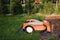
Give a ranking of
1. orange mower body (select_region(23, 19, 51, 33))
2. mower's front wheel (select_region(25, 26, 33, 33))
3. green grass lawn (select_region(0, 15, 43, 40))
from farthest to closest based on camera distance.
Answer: orange mower body (select_region(23, 19, 51, 33)), mower's front wheel (select_region(25, 26, 33, 33)), green grass lawn (select_region(0, 15, 43, 40))

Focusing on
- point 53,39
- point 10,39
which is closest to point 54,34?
point 53,39

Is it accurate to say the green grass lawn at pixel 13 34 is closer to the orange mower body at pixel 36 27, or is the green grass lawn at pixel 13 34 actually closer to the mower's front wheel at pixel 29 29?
the mower's front wheel at pixel 29 29

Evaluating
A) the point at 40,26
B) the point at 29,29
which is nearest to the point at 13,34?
the point at 29,29

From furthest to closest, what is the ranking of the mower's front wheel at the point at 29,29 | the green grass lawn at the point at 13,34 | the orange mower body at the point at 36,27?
the orange mower body at the point at 36,27 → the mower's front wheel at the point at 29,29 → the green grass lawn at the point at 13,34

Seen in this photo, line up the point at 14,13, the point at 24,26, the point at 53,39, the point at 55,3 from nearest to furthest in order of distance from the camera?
the point at 53,39 < the point at 24,26 < the point at 14,13 < the point at 55,3

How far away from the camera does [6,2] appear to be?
60.2 ft

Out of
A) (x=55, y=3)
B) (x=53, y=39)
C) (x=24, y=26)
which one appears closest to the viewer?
(x=53, y=39)

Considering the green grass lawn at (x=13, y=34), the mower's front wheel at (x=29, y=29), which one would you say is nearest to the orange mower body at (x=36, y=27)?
the mower's front wheel at (x=29, y=29)

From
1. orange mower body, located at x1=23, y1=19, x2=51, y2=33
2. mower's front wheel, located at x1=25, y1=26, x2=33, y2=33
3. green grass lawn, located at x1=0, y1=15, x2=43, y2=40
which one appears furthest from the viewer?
orange mower body, located at x1=23, y1=19, x2=51, y2=33

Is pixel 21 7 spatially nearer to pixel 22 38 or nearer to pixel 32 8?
pixel 32 8

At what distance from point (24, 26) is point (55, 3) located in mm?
7590

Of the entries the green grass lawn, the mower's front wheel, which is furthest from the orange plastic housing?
the green grass lawn

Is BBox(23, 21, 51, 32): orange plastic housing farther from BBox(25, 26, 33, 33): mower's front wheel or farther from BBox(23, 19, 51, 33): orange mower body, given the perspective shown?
BBox(25, 26, 33, 33): mower's front wheel

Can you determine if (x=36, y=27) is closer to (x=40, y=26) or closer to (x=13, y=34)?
(x=40, y=26)
